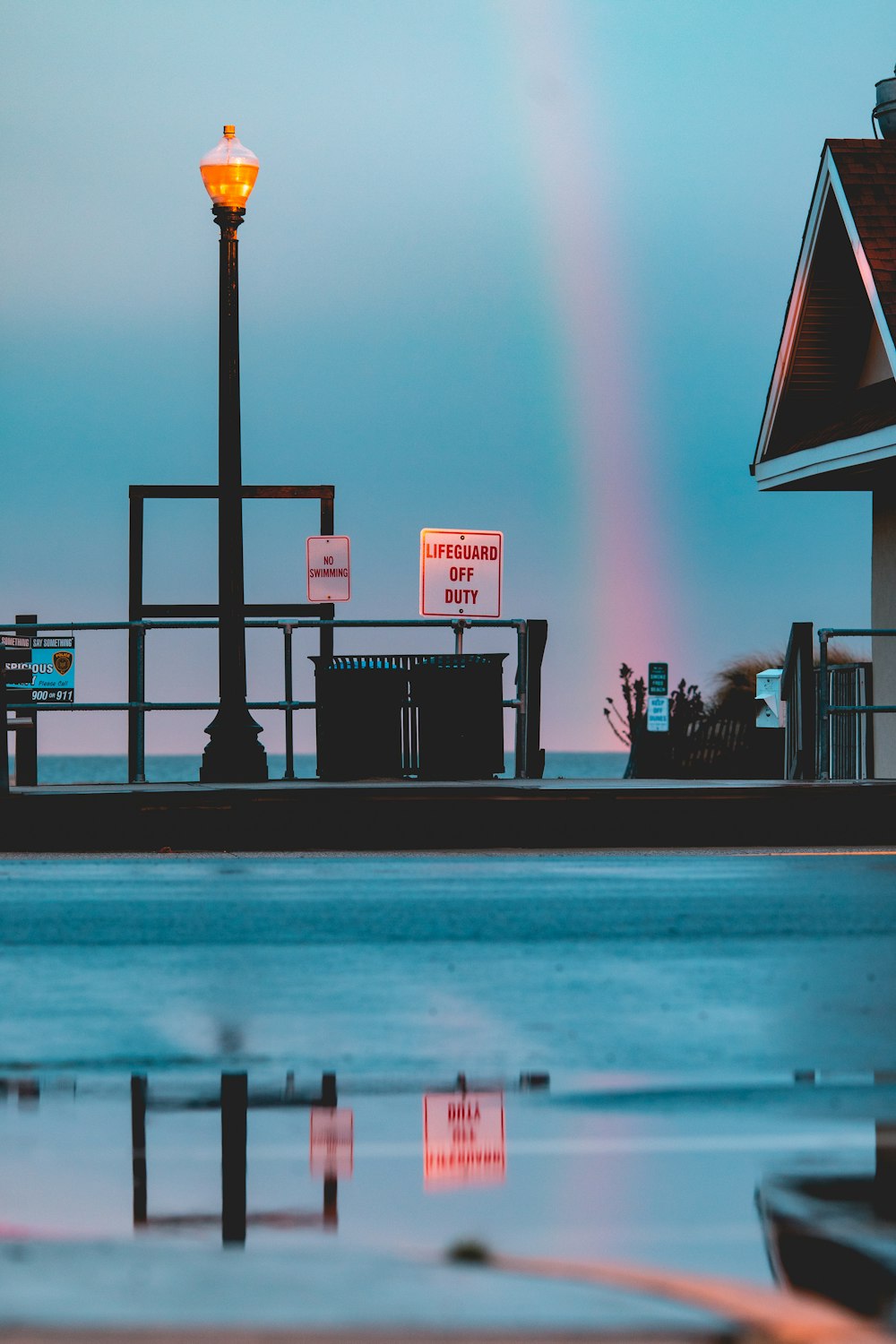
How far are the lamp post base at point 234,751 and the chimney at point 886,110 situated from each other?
12388 millimetres

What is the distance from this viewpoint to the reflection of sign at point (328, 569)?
70.8ft

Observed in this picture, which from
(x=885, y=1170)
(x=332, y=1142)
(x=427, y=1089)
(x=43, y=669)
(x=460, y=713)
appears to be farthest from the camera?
(x=43, y=669)

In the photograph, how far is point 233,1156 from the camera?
19.5ft

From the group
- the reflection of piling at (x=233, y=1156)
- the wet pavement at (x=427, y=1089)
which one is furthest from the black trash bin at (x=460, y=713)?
the reflection of piling at (x=233, y=1156)

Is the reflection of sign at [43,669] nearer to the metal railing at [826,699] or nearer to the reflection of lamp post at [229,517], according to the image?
the reflection of lamp post at [229,517]

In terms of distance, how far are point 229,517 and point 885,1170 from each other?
1471cm

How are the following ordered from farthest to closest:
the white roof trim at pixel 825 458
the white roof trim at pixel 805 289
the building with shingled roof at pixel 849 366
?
the building with shingled roof at pixel 849 366 → the white roof trim at pixel 805 289 → the white roof trim at pixel 825 458

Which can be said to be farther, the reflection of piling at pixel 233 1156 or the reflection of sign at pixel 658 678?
the reflection of sign at pixel 658 678

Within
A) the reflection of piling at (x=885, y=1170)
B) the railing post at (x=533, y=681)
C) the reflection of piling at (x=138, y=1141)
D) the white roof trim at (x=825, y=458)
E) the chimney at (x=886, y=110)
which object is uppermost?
the chimney at (x=886, y=110)

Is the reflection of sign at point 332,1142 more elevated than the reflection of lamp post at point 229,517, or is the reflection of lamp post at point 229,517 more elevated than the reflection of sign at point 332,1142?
the reflection of lamp post at point 229,517

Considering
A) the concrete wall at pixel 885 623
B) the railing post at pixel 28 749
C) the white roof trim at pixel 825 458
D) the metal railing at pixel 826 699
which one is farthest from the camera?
the concrete wall at pixel 885 623

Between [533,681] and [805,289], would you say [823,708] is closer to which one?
[533,681]

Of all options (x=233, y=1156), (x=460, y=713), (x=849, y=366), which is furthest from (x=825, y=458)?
(x=233, y=1156)

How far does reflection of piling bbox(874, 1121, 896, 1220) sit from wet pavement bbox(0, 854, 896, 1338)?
0.13 feet
